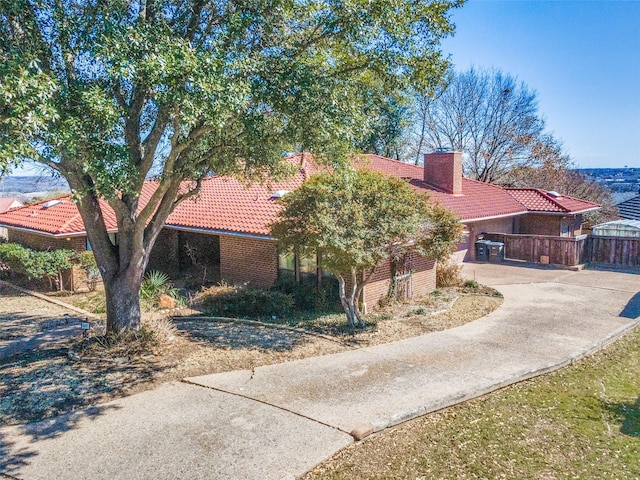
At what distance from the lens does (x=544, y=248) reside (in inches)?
872

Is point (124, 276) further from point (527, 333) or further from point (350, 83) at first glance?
point (527, 333)

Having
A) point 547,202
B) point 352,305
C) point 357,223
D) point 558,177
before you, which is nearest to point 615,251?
point 547,202

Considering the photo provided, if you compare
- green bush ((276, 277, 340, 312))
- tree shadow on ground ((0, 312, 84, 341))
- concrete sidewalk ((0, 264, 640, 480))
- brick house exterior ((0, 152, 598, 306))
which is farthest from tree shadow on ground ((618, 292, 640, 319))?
tree shadow on ground ((0, 312, 84, 341))

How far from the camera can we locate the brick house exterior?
15.8m

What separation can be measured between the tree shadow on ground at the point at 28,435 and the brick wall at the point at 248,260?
8054mm

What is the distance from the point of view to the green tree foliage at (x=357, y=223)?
11.2m

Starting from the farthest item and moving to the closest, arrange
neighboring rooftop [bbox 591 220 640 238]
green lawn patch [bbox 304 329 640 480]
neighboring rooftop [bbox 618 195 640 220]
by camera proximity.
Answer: neighboring rooftop [bbox 618 195 640 220] < neighboring rooftop [bbox 591 220 640 238] < green lawn patch [bbox 304 329 640 480]

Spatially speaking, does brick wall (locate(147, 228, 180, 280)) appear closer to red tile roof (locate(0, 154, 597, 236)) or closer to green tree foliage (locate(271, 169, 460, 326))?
red tile roof (locate(0, 154, 597, 236))

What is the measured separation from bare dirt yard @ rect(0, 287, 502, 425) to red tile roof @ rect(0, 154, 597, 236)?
321 cm

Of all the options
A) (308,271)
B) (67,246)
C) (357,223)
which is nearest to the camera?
(357,223)

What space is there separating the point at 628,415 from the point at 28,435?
919cm

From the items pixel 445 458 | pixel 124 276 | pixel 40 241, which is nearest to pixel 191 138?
pixel 124 276

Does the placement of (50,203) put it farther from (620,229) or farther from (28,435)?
(620,229)

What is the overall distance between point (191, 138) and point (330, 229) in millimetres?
3537
